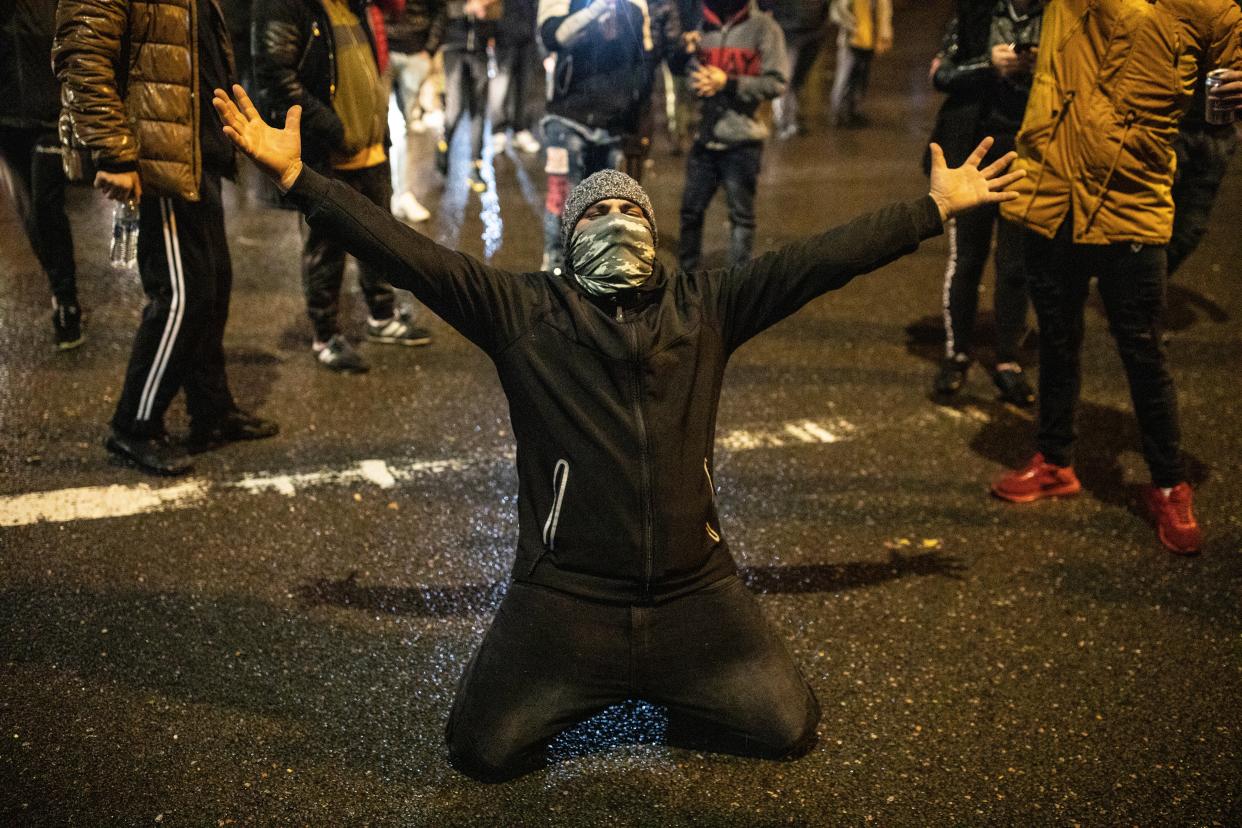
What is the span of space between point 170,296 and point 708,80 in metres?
3.25

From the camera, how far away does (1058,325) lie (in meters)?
4.56

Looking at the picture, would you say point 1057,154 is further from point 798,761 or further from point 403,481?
point 403,481

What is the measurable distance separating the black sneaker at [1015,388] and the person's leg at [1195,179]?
3.08 ft

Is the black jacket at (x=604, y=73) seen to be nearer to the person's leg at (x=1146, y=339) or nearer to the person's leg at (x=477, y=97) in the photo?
the person's leg at (x=1146, y=339)

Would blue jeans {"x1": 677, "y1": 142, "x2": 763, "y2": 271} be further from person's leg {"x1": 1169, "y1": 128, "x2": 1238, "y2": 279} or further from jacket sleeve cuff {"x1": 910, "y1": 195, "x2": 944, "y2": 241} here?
jacket sleeve cuff {"x1": 910, "y1": 195, "x2": 944, "y2": 241}

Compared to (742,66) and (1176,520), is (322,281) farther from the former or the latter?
(1176,520)

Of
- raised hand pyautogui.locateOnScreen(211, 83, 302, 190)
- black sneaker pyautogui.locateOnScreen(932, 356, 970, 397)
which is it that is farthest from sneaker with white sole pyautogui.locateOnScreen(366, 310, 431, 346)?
raised hand pyautogui.locateOnScreen(211, 83, 302, 190)

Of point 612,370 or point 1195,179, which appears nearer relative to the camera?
point 612,370

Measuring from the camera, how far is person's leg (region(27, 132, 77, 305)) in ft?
17.8

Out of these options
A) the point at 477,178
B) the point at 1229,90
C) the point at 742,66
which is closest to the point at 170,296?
the point at 742,66

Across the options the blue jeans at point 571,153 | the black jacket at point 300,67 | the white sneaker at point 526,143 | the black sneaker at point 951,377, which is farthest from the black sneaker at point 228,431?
the white sneaker at point 526,143

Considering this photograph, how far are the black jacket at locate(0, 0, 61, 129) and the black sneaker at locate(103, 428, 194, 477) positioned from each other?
167 centimetres

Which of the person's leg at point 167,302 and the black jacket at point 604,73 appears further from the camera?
the black jacket at point 604,73

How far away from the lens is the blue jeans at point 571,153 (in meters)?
6.39
